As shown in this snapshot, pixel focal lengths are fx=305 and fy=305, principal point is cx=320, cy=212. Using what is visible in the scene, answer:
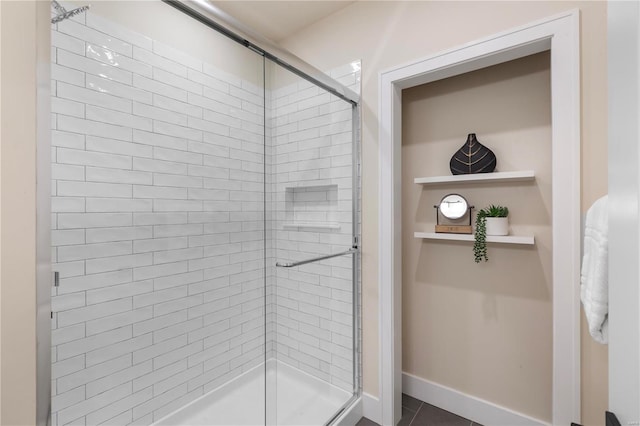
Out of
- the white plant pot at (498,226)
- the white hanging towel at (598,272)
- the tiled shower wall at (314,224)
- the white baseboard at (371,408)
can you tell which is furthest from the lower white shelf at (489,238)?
the white baseboard at (371,408)

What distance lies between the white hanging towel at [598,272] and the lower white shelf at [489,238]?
0.81 m

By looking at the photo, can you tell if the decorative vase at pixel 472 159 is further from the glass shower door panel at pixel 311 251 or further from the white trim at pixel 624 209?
the white trim at pixel 624 209

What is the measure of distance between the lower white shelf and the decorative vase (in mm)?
351

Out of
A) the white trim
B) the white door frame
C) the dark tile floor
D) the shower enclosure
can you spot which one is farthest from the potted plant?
the white trim

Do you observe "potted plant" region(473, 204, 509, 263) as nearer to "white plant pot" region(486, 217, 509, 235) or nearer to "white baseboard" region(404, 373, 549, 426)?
"white plant pot" region(486, 217, 509, 235)

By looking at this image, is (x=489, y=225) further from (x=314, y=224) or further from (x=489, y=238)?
(x=314, y=224)

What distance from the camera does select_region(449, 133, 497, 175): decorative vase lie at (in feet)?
5.31

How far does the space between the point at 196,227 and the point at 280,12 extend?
4.84 ft

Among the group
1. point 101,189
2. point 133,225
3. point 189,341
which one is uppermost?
point 101,189

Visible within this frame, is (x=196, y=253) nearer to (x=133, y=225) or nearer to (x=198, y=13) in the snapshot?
(x=133, y=225)

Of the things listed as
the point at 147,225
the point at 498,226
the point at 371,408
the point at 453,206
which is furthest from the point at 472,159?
the point at 147,225

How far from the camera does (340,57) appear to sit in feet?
6.24

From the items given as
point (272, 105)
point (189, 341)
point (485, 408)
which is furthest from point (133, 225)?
point (485, 408)

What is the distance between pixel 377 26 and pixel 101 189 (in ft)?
5.34
